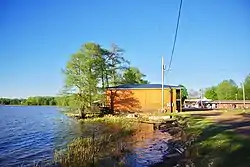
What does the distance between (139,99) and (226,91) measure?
263ft

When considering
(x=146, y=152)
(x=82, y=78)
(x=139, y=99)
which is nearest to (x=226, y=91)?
(x=139, y=99)

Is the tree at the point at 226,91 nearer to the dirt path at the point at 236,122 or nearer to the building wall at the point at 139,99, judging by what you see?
the building wall at the point at 139,99

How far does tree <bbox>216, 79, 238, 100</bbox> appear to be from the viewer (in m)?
130

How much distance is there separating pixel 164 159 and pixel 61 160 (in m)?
5.67

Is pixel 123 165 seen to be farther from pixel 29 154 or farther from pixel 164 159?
pixel 29 154

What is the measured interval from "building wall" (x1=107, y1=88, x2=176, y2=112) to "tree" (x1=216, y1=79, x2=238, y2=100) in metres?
75.5

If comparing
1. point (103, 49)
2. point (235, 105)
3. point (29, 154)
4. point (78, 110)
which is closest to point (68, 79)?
point (78, 110)

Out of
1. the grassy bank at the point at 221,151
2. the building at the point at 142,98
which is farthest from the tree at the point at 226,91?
the grassy bank at the point at 221,151

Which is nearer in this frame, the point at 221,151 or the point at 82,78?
the point at 221,151

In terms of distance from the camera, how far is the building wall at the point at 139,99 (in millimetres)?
61906

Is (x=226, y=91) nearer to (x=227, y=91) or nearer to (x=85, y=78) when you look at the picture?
(x=227, y=91)

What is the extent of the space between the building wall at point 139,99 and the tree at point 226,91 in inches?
2971

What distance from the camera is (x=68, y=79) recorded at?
196ft

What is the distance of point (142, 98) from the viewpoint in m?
62.7
